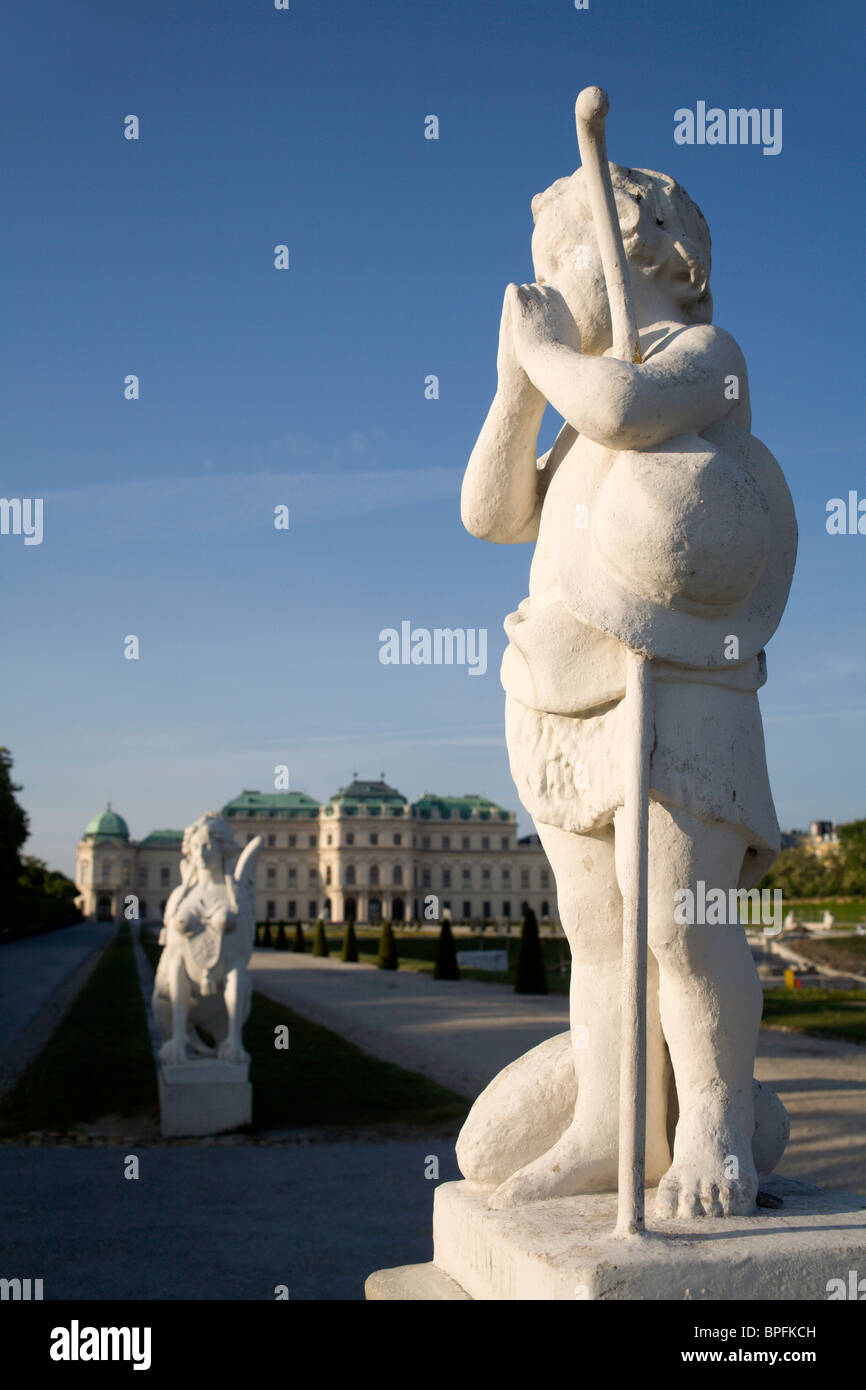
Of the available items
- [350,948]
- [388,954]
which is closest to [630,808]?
[388,954]

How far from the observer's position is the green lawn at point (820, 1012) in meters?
15.2

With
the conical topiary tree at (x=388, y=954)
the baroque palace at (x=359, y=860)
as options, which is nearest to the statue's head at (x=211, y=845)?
the conical topiary tree at (x=388, y=954)

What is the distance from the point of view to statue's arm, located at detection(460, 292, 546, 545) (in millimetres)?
2768

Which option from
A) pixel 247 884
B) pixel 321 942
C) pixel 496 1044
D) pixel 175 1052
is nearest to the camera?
pixel 175 1052

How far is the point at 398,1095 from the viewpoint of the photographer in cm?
1069

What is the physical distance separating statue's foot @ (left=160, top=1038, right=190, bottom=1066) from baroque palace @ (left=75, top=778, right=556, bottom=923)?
97200mm

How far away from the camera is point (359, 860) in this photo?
106875 mm

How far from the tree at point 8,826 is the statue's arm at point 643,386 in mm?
41223

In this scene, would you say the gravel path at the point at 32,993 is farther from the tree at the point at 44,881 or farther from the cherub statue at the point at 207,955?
the tree at the point at 44,881

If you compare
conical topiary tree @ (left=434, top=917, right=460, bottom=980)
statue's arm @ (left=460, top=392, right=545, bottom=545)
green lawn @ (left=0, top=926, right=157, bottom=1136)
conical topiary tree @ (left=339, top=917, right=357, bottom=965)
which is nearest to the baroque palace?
conical topiary tree @ (left=339, top=917, right=357, bottom=965)

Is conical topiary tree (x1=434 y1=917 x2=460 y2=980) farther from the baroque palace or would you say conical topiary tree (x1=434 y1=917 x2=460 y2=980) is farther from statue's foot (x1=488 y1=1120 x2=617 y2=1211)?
the baroque palace

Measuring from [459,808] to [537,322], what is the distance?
109 m

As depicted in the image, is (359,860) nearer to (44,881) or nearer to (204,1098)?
(44,881)
